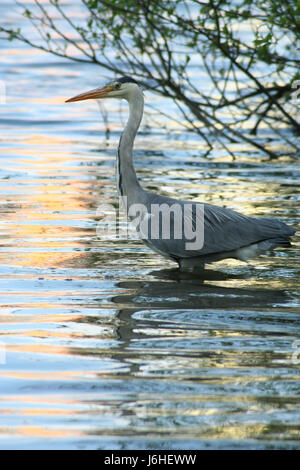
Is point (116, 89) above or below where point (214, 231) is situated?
above

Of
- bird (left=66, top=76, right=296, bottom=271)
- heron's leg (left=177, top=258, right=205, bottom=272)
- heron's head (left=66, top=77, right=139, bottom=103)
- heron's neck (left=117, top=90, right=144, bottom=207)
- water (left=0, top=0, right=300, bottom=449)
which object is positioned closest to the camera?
water (left=0, top=0, right=300, bottom=449)

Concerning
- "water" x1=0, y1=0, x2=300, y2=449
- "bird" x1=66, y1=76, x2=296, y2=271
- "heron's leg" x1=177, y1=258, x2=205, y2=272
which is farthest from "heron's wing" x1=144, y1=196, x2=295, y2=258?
"water" x1=0, y1=0, x2=300, y2=449

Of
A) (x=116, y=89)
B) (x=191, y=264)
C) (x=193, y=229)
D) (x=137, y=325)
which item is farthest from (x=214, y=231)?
(x=137, y=325)

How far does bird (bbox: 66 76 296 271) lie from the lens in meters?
8.00

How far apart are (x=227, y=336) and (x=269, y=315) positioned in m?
0.67

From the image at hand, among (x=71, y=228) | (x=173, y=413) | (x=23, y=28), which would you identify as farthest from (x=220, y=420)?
(x=23, y=28)

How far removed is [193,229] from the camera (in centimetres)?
811

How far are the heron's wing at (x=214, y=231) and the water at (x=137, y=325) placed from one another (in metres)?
0.26

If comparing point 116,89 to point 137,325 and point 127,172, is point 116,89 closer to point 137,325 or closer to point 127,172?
point 127,172

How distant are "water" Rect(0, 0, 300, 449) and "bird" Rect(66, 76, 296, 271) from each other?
0.21 meters

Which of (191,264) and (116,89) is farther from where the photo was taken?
(116,89)

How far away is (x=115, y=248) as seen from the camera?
869 centimetres

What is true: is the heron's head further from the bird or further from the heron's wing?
the heron's wing

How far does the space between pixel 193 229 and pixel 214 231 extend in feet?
0.62
